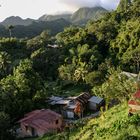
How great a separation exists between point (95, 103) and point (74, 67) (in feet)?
67.0

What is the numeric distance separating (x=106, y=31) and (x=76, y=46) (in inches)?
341

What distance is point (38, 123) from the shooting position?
167 ft

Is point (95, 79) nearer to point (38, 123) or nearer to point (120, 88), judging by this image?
point (38, 123)

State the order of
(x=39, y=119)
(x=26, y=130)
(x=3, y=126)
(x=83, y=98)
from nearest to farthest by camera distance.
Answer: (x=3, y=126), (x=39, y=119), (x=26, y=130), (x=83, y=98)

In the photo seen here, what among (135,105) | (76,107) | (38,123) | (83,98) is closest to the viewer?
(135,105)

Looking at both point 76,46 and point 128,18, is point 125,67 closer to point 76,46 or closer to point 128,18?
point 76,46

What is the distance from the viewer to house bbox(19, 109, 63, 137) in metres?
50.7

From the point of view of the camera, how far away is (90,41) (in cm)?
9594

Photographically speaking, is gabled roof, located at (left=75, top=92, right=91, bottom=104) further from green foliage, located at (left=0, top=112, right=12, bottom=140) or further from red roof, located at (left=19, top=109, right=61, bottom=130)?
green foliage, located at (left=0, top=112, right=12, bottom=140)

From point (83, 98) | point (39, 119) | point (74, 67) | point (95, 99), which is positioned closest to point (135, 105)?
point (39, 119)

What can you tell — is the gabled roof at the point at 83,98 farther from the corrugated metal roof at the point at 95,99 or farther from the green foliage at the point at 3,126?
the green foliage at the point at 3,126

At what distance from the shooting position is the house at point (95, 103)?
208ft

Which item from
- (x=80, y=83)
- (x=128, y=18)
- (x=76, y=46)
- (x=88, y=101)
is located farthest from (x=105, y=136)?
(x=128, y=18)

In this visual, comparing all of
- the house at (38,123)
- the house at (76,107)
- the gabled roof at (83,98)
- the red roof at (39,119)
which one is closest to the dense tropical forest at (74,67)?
the gabled roof at (83,98)
